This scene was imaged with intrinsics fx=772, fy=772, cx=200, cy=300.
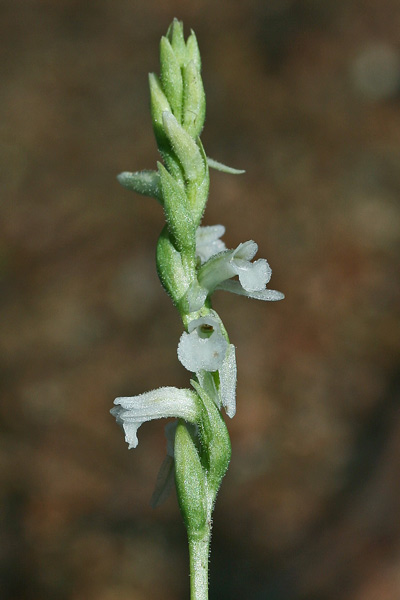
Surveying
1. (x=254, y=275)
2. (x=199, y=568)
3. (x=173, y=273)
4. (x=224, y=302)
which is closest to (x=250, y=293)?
(x=254, y=275)

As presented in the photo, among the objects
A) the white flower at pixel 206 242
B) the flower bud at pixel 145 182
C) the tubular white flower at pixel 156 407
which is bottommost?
the tubular white flower at pixel 156 407


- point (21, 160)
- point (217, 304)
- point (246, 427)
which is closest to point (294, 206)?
point (217, 304)

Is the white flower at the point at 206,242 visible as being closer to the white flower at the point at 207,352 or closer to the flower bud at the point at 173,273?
the flower bud at the point at 173,273

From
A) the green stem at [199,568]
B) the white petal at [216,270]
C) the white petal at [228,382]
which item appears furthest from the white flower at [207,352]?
the green stem at [199,568]

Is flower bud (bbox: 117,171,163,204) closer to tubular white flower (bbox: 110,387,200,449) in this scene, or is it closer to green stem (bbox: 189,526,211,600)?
tubular white flower (bbox: 110,387,200,449)

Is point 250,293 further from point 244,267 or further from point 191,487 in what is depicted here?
point 191,487

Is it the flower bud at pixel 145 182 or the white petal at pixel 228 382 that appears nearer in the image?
the white petal at pixel 228 382

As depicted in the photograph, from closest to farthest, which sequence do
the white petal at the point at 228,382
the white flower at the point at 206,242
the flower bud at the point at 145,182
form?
the white petal at the point at 228,382
the flower bud at the point at 145,182
the white flower at the point at 206,242

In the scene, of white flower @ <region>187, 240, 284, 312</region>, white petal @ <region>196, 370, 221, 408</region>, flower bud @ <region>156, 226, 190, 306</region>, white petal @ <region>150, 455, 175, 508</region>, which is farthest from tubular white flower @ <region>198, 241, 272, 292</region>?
white petal @ <region>150, 455, 175, 508</region>

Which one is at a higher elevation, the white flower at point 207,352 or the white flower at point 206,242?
the white flower at point 206,242
